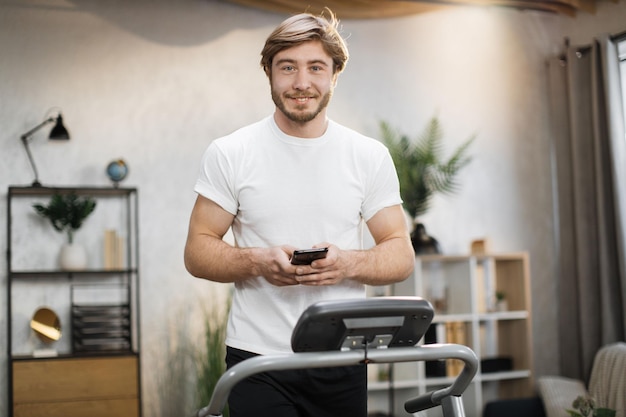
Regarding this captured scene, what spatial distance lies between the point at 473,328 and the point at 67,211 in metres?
2.64

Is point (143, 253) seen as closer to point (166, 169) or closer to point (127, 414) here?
point (166, 169)

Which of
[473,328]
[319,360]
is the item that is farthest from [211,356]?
[319,360]

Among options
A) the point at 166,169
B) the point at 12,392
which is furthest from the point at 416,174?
the point at 12,392

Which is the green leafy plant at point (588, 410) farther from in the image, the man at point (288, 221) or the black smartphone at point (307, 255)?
the black smartphone at point (307, 255)

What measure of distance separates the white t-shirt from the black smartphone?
0.17 meters

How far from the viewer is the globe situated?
484cm

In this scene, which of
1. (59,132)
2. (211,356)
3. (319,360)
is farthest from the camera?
(211,356)

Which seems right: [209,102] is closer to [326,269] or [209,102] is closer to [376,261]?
[376,261]

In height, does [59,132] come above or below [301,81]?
above

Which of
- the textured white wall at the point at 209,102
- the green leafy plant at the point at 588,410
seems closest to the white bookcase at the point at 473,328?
the textured white wall at the point at 209,102

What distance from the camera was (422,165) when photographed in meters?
5.30

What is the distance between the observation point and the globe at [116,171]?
4.84m

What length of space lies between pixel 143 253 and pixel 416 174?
1.80 meters

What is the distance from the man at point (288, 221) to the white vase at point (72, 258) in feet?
9.41
